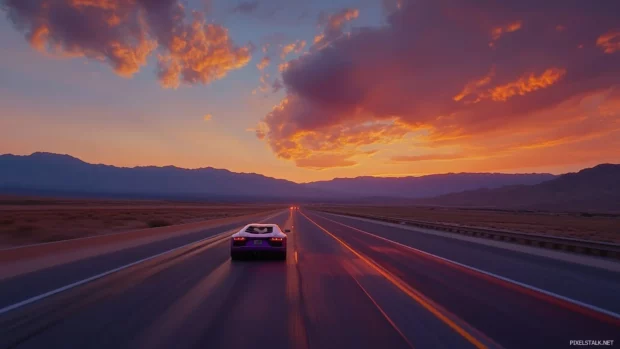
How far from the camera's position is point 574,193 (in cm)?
15912

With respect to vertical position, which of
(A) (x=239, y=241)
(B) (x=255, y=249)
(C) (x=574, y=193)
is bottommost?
(B) (x=255, y=249)

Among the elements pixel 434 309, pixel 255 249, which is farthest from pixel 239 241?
pixel 434 309

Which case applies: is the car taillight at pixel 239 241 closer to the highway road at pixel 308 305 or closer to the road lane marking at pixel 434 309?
the highway road at pixel 308 305

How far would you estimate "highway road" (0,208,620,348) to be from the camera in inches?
252

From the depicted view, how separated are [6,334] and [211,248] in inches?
541

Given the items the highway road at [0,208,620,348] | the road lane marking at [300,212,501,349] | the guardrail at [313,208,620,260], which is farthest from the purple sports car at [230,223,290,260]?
the guardrail at [313,208,620,260]

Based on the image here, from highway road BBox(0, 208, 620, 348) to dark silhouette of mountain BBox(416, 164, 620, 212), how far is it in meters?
136

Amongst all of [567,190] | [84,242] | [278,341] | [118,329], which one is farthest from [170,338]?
[567,190]

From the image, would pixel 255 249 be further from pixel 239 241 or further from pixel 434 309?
pixel 434 309

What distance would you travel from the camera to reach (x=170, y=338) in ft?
20.8

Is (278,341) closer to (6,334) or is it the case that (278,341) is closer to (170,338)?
(170,338)

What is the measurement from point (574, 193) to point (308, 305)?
176 m

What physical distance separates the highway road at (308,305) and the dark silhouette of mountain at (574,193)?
5371 inches

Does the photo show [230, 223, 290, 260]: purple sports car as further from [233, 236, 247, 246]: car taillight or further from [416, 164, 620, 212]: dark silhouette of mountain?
[416, 164, 620, 212]: dark silhouette of mountain
